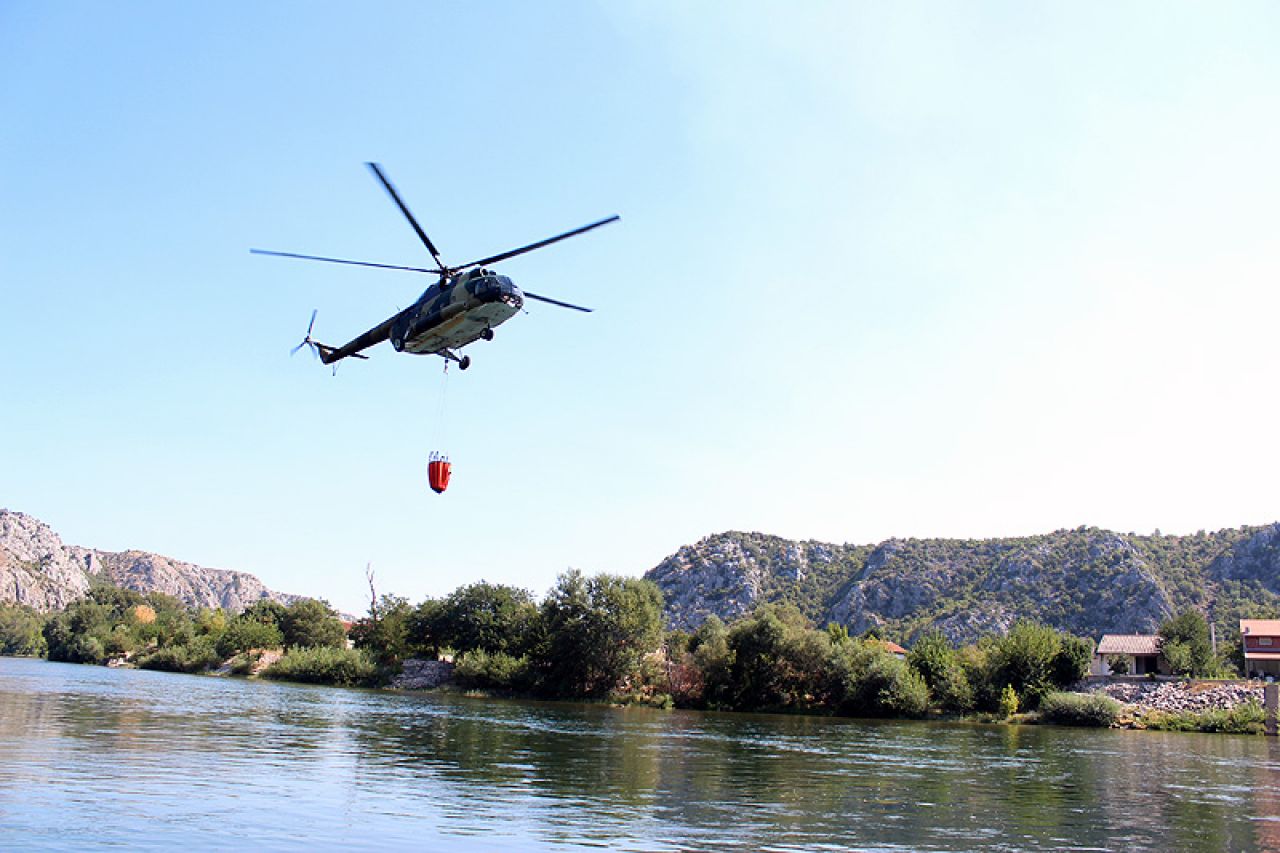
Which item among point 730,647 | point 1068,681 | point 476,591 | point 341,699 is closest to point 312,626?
point 476,591

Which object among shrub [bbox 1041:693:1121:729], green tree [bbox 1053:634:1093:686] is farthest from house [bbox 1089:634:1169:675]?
shrub [bbox 1041:693:1121:729]

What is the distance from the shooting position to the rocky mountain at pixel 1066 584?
150 m

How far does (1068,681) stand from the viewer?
74750mm

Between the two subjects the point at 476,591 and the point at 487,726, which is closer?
the point at 487,726

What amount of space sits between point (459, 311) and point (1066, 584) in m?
158

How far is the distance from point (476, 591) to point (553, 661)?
581 inches

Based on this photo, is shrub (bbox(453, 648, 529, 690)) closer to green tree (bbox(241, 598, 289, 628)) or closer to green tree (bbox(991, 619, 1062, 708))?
green tree (bbox(241, 598, 289, 628))

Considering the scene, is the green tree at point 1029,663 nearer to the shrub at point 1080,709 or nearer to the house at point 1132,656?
the shrub at point 1080,709

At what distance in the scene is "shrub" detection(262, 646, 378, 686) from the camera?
91.6 metres

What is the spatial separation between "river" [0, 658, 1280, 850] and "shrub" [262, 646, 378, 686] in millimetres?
38371

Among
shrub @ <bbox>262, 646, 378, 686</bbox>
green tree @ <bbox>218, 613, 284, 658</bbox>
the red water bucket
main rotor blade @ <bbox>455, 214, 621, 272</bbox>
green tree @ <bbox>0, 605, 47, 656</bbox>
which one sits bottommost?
green tree @ <bbox>0, 605, 47, 656</bbox>

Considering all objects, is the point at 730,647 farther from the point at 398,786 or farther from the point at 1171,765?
the point at 398,786

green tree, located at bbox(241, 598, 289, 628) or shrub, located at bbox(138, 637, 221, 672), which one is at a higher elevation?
green tree, located at bbox(241, 598, 289, 628)

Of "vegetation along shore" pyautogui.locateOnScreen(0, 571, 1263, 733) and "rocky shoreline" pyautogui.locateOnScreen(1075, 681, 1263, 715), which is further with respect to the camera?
"vegetation along shore" pyautogui.locateOnScreen(0, 571, 1263, 733)
